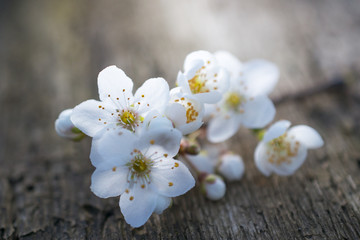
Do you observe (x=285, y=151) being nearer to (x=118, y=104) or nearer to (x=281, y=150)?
(x=281, y=150)

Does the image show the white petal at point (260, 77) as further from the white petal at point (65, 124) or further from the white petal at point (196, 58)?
the white petal at point (65, 124)

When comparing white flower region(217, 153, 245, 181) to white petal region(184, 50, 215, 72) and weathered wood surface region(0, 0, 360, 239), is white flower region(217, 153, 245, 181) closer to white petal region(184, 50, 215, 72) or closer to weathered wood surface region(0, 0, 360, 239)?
→ weathered wood surface region(0, 0, 360, 239)

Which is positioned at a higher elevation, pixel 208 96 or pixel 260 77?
pixel 208 96

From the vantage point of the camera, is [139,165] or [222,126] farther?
[222,126]

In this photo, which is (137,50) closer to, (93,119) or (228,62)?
(228,62)

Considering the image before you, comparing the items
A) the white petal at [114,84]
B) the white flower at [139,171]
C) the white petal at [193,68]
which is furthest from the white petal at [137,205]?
the white petal at [193,68]

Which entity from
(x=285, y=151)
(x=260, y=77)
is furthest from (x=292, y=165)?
(x=260, y=77)

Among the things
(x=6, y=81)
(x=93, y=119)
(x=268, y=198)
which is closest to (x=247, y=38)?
(x=268, y=198)
